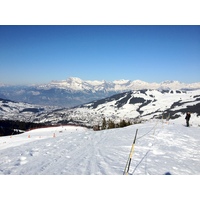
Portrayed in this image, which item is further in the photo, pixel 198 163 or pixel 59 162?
pixel 198 163

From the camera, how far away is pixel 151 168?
12.2m
